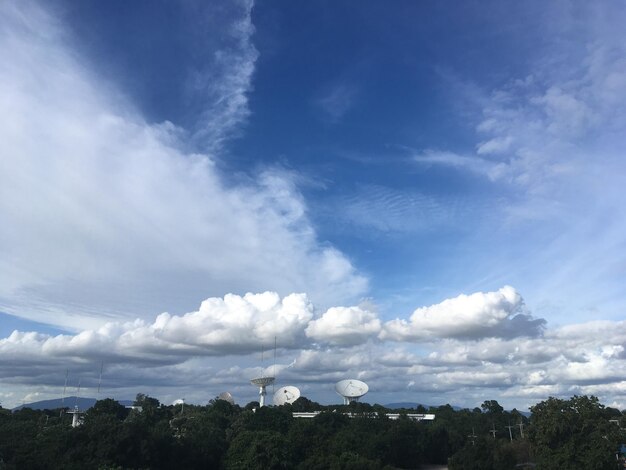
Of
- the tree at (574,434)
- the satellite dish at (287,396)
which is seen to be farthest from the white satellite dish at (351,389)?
the tree at (574,434)

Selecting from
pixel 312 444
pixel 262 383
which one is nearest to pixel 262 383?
pixel 262 383

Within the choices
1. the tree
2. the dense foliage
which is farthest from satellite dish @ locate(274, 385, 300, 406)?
the tree

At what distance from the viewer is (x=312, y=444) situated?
73.9 meters

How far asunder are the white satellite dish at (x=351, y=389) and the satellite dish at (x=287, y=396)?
12.4 meters

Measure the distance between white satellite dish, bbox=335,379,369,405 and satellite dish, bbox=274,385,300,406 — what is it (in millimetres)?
12402

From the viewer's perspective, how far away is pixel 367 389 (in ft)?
447

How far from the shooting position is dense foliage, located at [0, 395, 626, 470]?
5191 cm

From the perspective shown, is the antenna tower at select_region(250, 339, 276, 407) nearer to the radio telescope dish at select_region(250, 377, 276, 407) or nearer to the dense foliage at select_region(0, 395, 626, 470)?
the radio telescope dish at select_region(250, 377, 276, 407)

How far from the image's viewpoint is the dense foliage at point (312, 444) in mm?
51906

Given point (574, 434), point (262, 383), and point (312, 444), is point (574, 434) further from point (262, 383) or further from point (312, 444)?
point (262, 383)

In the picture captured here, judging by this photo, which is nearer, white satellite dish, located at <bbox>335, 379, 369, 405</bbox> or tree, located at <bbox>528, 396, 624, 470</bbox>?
tree, located at <bbox>528, 396, 624, 470</bbox>

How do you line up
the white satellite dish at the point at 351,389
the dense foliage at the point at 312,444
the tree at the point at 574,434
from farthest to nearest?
the white satellite dish at the point at 351,389 → the dense foliage at the point at 312,444 → the tree at the point at 574,434

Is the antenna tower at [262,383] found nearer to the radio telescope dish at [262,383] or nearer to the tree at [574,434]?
the radio telescope dish at [262,383]

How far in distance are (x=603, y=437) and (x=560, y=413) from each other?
4.13 m
